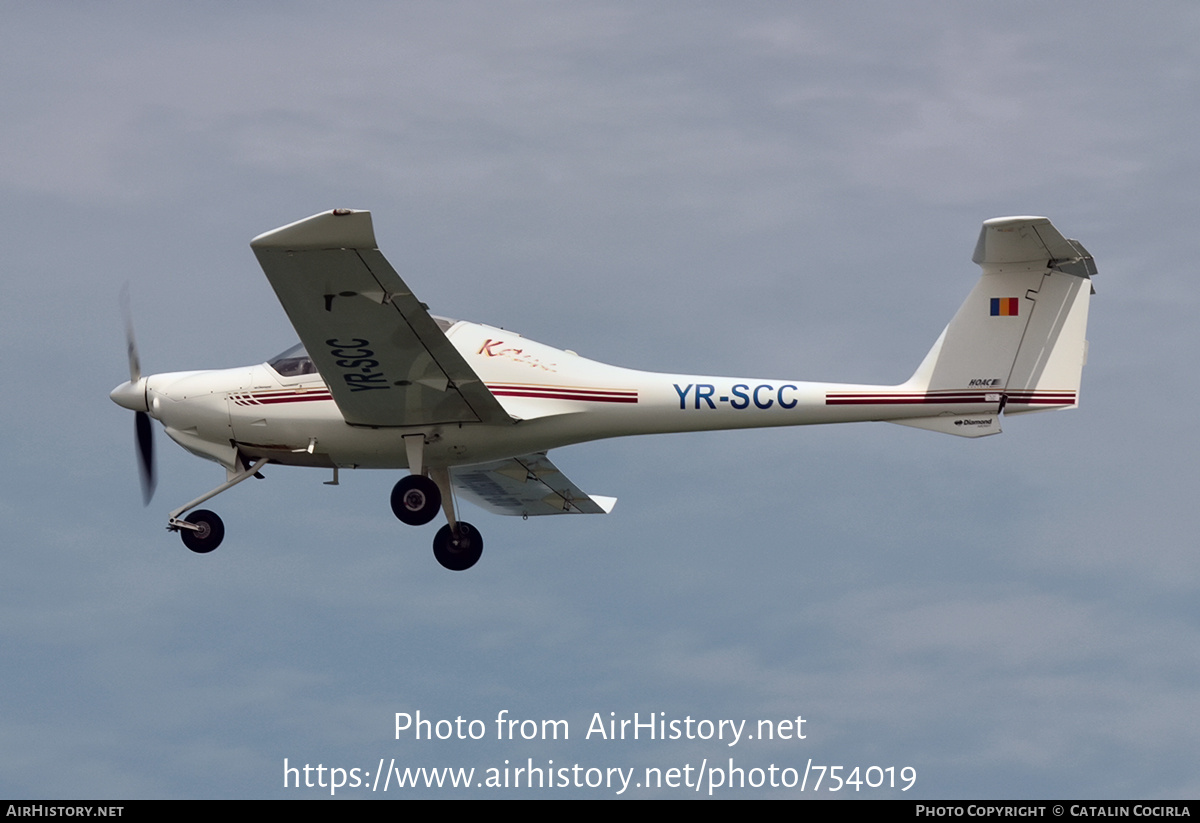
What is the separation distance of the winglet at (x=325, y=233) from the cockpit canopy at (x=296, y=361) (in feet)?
10.8

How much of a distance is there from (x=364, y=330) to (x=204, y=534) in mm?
4105

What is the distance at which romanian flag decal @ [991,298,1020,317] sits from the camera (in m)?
21.3

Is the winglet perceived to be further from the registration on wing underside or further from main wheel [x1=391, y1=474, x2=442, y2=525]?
main wheel [x1=391, y1=474, x2=442, y2=525]

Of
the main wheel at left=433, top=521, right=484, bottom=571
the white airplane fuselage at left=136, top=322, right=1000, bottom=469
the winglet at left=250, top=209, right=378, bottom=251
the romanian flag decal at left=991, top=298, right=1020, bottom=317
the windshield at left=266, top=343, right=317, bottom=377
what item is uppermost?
the winglet at left=250, top=209, right=378, bottom=251

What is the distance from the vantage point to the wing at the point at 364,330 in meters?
18.9

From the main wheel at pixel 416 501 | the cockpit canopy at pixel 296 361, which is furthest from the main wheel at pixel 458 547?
the cockpit canopy at pixel 296 361

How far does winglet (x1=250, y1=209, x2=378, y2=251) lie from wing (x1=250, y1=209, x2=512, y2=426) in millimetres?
11

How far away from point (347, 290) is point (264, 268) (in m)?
0.98

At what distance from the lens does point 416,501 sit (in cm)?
2170

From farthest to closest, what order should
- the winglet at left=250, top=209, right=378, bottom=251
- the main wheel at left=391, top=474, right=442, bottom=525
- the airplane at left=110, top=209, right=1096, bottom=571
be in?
the main wheel at left=391, top=474, right=442, bottom=525, the airplane at left=110, top=209, right=1096, bottom=571, the winglet at left=250, top=209, right=378, bottom=251

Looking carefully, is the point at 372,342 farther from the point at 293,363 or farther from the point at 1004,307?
the point at 1004,307

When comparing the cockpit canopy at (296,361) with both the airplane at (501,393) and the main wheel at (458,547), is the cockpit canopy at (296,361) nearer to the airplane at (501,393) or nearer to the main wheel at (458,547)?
the airplane at (501,393)

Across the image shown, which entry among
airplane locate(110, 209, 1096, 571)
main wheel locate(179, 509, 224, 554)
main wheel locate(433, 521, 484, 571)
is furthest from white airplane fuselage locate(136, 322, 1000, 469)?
main wheel locate(433, 521, 484, 571)

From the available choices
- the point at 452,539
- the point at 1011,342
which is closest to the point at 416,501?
the point at 452,539
